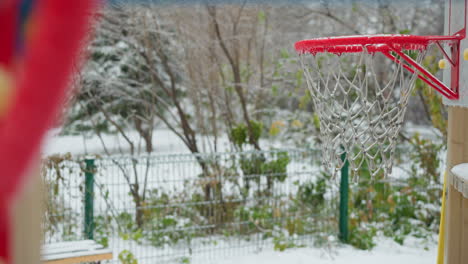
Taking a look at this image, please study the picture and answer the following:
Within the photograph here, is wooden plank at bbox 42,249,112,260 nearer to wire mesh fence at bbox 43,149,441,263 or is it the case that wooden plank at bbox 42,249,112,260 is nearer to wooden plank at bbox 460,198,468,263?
wire mesh fence at bbox 43,149,441,263

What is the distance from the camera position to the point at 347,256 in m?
4.86

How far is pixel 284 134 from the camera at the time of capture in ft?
26.3

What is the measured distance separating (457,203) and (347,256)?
223cm

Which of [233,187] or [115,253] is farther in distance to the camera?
[233,187]

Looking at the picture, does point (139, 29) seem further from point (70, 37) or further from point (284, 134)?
point (70, 37)

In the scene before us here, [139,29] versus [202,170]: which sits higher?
[139,29]

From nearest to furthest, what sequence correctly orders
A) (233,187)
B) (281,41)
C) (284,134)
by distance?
(233,187)
(281,41)
(284,134)

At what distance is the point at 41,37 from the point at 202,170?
5.28m

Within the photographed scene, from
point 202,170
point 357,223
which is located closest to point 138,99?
point 202,170

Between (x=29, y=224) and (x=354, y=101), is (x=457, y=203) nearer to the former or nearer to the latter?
(x=354, y=101)

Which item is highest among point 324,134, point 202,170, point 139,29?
point 139,29

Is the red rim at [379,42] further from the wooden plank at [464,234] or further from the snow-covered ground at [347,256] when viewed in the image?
the snow-covered ground at [347,256]

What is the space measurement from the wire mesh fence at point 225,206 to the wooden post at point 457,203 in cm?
233

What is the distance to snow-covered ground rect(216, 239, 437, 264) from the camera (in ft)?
15.5
